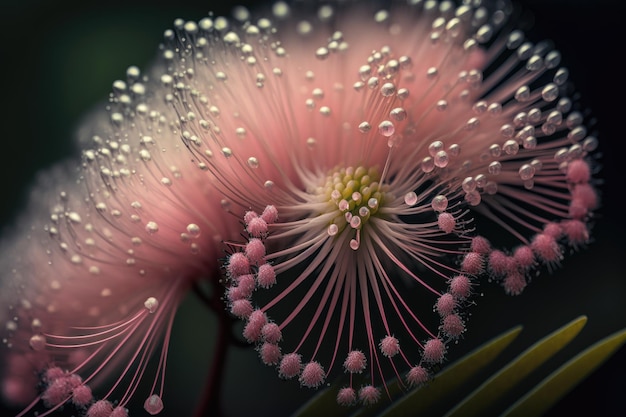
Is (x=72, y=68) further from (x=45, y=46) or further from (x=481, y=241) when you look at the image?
(x=481, y=241)

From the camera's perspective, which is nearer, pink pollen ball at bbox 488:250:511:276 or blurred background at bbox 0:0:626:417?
pink pollen ball at bbox 488:250:511:276

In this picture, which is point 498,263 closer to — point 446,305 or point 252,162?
point 446,305

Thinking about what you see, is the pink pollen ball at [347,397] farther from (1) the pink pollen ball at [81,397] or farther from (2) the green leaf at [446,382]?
(1) the pink pollen ball at [81,397]

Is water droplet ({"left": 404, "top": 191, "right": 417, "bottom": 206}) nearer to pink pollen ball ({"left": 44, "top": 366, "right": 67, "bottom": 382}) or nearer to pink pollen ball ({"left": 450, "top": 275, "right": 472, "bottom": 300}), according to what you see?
pink pollen ball ({"left": 450, "top": 275, "right": 472, "bottom": 300})

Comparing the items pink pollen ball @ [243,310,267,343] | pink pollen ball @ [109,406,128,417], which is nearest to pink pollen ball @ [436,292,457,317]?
pink pollen ball @ [243,310,267,343]

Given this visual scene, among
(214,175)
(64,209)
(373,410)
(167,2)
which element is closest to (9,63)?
(167,2)

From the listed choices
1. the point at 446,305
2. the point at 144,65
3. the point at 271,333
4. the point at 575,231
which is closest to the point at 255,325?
the point at 271,333
